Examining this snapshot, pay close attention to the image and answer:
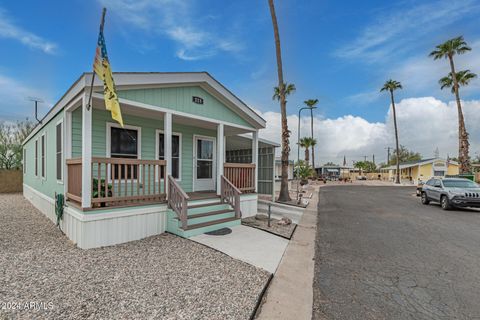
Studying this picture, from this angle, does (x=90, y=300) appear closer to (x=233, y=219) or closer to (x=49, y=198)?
(x=233, y=219)

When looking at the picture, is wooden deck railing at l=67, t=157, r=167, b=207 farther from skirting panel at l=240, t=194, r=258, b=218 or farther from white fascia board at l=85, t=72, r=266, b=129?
skirting panel at l=240, t=194, r=258, b=218

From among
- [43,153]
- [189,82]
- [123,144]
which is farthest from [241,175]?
[43,153]

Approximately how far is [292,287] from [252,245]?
5.63 ft

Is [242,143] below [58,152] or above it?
above

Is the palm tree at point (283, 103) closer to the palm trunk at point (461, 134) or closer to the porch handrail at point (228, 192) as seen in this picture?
the porch handrail at point (228, 192)

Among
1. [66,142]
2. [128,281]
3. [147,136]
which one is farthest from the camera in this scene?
[147,136]

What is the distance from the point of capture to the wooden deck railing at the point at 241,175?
738 centimetres

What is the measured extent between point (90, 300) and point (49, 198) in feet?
20.2

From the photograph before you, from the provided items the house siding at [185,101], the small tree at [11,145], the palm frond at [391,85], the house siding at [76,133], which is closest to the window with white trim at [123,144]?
the house siding at [76,133]

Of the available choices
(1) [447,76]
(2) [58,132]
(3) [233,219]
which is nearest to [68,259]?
(3) [233,219]

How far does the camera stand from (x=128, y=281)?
308 cm

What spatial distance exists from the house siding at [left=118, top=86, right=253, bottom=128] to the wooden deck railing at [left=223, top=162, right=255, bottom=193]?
59.0 inches

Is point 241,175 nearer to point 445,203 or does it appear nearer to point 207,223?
point 207,223

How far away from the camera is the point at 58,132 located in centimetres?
629
